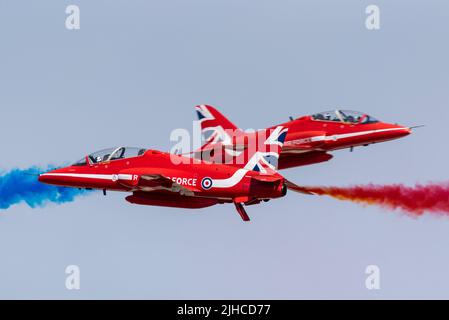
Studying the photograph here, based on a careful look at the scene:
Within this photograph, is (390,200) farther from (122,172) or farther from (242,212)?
(122,172)

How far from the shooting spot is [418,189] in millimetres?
78688

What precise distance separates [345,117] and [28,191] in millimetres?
15717

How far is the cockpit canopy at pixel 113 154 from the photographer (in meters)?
75.2

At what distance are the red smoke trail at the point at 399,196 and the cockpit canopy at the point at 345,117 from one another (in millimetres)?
3189

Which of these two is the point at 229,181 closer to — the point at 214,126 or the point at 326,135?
the point at 326,135

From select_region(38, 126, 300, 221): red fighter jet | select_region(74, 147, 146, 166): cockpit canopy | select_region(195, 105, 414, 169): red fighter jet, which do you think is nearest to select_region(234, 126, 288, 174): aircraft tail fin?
select_region(38, 126, 300, 221): red fighter jet

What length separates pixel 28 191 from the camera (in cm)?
8056

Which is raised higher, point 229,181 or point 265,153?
point 265,153

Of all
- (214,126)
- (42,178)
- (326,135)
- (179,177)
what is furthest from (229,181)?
(214,126)

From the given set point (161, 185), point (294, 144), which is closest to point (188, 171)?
point (161, 185)

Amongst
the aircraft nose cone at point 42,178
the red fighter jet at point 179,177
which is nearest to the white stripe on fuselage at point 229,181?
the red fighter jet at point 179,177

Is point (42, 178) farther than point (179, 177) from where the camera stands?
Yes

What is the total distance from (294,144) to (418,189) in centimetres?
623

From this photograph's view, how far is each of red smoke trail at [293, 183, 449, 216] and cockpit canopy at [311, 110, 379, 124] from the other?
319 centimetres
